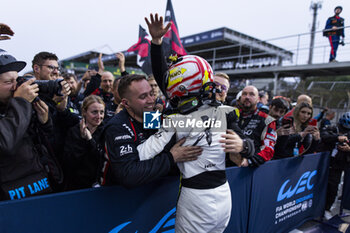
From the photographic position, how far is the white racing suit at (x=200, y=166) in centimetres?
136

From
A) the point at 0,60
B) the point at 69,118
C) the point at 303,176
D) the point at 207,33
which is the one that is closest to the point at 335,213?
the point at 303,176

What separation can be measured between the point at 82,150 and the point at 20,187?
704 mm

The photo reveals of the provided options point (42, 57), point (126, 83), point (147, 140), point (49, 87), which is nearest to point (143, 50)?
point (42, 57)

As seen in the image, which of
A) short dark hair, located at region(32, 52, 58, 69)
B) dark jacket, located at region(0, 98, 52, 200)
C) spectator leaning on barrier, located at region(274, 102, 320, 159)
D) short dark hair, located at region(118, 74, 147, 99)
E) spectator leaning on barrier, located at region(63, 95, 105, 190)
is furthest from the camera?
spectator leaning on barrier, located at region(274, 102, 320, 159)

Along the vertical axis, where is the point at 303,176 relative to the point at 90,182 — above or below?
below

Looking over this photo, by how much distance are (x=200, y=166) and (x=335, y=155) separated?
3492mm

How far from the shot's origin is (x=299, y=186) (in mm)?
3133

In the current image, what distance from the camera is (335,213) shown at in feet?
13.0

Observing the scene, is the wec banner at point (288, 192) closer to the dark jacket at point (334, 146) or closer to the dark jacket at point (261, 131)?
the dark jacket at point (261, 131)

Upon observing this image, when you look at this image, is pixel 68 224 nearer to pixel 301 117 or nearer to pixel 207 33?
pixel 301 117

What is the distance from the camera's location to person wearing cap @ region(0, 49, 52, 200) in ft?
3.86

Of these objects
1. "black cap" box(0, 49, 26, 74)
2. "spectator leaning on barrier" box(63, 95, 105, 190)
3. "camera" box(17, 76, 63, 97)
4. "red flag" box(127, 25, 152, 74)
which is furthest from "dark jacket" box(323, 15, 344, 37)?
"black cap" box(0, 49, 26, 74)

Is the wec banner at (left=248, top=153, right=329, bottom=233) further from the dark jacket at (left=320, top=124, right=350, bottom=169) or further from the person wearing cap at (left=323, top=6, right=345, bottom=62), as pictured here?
the person wearing cap at (left=323, top=6, right=345, bottom=62)

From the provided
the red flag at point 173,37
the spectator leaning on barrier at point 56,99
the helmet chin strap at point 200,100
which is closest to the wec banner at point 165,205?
the spectator leaning on barrier at point 56,99
